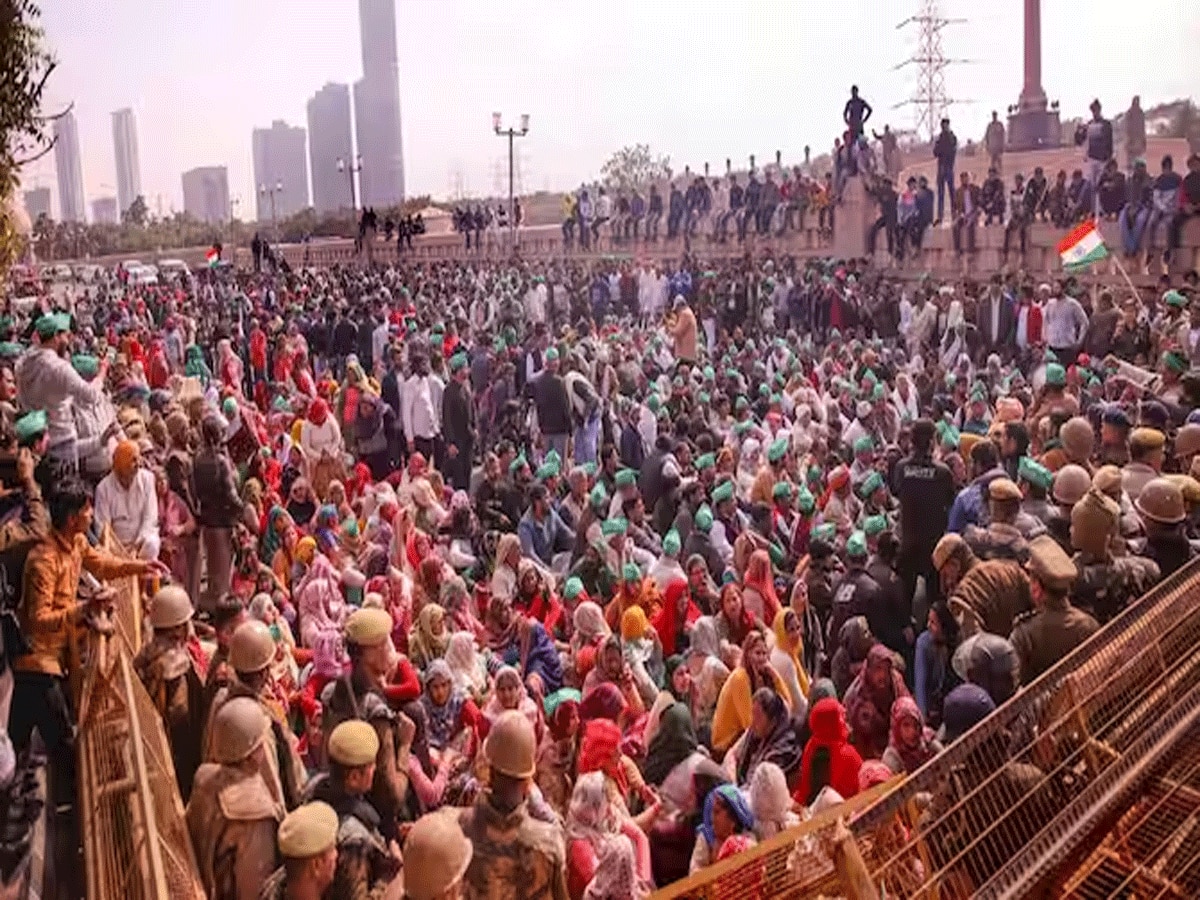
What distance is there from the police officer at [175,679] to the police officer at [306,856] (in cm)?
123

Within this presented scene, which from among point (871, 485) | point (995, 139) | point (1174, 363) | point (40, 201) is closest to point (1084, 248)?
point (1174, 363)

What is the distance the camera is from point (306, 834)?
9.89 feet

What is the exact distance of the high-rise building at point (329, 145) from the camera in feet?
104

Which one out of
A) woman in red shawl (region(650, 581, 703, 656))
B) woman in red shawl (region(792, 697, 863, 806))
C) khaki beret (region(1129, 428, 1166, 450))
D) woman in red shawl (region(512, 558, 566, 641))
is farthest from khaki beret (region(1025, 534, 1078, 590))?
woman in red shawl (region(512, 558, 566, 641))

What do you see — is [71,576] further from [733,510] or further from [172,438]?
[733,510]

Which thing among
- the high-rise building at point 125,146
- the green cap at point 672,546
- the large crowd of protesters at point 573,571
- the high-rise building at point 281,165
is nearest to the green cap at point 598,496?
the large crowd of protesters at point 573,571

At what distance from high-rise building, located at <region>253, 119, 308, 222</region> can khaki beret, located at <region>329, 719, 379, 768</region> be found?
36.6 meters

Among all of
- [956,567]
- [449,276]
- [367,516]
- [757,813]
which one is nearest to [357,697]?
[757,813]

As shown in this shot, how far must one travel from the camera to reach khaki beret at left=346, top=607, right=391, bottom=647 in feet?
13.6

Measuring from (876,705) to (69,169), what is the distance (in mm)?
17052

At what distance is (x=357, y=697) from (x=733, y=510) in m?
3.83

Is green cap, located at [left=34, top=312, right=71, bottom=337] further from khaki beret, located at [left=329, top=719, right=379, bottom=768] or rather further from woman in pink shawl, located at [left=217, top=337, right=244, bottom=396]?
woman in pink shawl, located at [left=217, top=337, right=244, bottom=396]

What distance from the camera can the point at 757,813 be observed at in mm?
3959

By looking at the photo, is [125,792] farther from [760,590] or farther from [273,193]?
[273,193]
